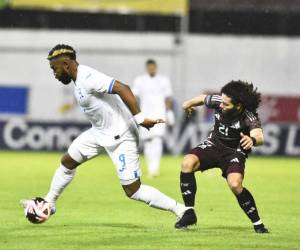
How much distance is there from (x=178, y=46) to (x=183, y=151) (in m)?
5.08

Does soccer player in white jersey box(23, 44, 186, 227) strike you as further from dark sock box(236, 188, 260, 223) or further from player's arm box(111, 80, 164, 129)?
dark sock box(236, 188, 260, 223)

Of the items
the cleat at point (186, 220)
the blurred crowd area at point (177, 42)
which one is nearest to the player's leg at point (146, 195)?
the cleat at point (186, 220)

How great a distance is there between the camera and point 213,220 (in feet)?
41.2

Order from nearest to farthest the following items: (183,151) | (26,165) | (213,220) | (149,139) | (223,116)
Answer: (223,116)
(213,220)
(149,139)
(26,165)
(183,151)

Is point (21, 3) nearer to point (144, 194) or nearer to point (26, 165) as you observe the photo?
point (26, 165)

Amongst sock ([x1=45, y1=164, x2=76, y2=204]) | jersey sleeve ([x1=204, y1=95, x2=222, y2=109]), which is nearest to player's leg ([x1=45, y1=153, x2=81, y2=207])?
sock ([x1=45, y1=164, x2=76, y2=204])

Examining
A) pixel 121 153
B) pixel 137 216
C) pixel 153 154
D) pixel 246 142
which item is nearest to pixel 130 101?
pixel 121 153

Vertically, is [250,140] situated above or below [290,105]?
above

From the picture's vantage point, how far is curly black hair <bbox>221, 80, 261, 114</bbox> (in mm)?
11109

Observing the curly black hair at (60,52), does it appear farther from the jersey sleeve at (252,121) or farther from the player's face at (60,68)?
the jersey sleeve at (252,121)

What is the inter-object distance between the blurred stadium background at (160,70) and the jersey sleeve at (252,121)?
4.06 meters

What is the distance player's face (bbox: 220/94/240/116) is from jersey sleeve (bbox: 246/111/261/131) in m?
0.14

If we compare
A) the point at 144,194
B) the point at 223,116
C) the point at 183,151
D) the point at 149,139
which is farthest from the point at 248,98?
the point at 183,151

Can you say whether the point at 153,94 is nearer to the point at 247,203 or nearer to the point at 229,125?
the point at 229,125
